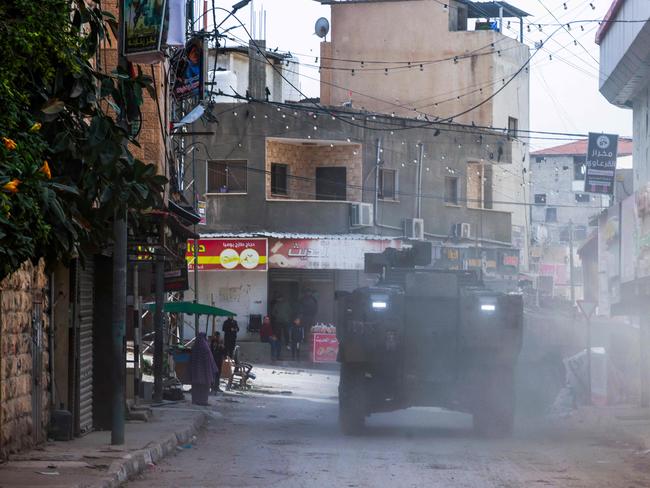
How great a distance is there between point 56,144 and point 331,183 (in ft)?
115

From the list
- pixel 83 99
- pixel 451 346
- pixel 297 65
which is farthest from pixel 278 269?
pixel 83 99

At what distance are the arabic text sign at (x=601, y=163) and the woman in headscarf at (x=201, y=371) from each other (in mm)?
14488

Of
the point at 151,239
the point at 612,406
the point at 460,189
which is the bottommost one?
the point at 612,406

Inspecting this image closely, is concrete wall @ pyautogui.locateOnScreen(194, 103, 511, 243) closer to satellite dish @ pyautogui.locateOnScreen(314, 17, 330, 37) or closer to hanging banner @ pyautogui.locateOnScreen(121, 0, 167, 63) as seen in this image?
satellite dish @ pyautogui.locateOnScreen(314, 17, 330, 37)

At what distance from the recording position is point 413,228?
4466cm

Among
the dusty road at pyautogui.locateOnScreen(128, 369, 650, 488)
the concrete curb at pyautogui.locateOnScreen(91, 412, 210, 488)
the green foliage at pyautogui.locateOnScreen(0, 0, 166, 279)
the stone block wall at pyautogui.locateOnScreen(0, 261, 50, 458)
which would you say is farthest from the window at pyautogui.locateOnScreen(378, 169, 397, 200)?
the green foliage at pyautogui.locateOnScreen(0, 0, 166, 279)

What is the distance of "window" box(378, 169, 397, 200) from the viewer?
44781 millimetres

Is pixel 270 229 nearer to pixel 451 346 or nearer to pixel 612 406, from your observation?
pixel 612 406

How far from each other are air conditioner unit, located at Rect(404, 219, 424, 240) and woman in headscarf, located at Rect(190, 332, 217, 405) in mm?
19599

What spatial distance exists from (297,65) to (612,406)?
30726 millimetres

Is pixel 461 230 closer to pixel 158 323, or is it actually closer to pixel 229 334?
pixel 229 334

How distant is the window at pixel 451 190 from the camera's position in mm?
47656

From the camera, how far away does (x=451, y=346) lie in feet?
60.9

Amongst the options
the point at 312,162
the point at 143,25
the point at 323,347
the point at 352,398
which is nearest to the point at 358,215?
the point at 312,162
